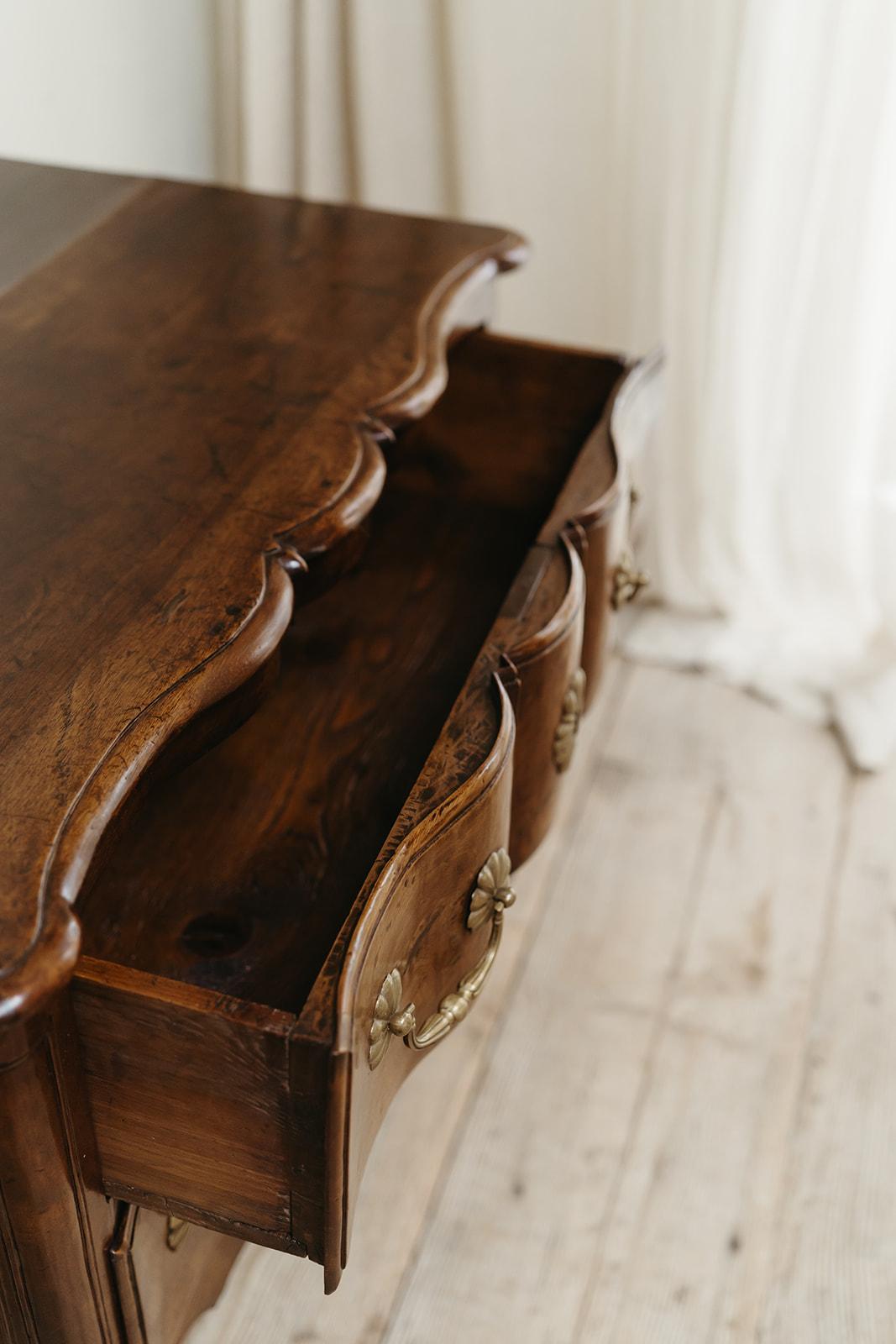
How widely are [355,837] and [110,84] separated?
0.88 metres

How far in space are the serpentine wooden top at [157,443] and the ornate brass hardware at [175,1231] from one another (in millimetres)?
352

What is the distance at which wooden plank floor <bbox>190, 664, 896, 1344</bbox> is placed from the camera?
0.96 metres

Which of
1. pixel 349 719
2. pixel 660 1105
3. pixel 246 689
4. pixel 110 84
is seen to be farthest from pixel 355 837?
pixel 110 84

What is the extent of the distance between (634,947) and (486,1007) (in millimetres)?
169

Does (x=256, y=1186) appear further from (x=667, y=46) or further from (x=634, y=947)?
(x=667, y=46)

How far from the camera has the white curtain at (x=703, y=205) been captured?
1365 millimetres

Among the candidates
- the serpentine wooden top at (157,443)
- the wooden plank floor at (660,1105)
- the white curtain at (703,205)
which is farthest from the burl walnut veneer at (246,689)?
the white curtain at (703,205)

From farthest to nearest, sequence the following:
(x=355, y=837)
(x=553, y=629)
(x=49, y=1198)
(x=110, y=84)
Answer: (x=110, y=84)
(x=355, y=837)
(x=553, y=629)
(x=49, y=1198)

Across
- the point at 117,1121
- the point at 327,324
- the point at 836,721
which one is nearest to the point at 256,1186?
the point at 117,1121

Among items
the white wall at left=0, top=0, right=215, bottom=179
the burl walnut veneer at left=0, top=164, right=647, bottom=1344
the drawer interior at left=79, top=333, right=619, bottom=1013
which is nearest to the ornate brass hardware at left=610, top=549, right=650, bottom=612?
the burl walnut veneer at left=0, top=164, right=647, bottom=1344

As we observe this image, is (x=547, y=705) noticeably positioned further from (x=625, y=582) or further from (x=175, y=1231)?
(x=175, y=1231)

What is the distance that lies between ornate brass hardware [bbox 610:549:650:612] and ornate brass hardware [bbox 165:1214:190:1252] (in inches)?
19.3

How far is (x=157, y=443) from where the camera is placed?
722 millimetres

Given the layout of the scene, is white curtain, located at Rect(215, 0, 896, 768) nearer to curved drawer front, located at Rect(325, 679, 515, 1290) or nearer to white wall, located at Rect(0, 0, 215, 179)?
white wall, located at Rect(0, 0, 215, 179)
